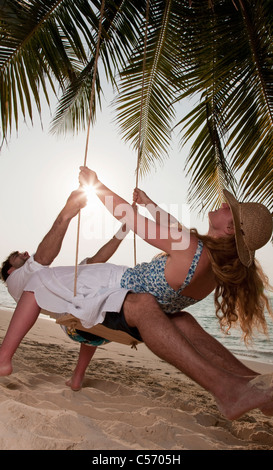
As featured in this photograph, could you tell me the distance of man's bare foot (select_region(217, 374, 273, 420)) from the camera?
1561mm

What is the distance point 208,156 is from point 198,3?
4.49 feet

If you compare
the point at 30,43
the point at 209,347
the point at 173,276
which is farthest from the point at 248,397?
the point at 30,43

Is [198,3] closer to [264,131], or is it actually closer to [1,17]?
[264,131]

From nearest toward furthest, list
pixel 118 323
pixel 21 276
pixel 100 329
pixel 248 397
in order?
pixel 248 397 → pixel 118 323 → pixel 100 329 → pixel 21 276

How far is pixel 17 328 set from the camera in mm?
2152

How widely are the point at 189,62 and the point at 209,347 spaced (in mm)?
2708

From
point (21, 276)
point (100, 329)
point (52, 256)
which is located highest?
point (52, 256)

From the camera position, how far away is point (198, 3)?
3.62 m

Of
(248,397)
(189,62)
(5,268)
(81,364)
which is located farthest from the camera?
(189,62)

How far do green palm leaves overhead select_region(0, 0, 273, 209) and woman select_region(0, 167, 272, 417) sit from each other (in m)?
0.97

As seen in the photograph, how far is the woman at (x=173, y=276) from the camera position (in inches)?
78.3

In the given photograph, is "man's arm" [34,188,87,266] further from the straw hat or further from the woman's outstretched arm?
the straw hat

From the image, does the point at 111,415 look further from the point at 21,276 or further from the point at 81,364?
the point at 21,276
